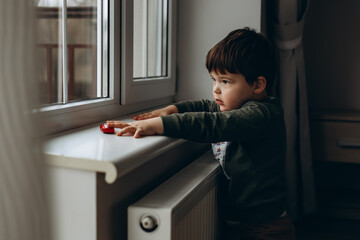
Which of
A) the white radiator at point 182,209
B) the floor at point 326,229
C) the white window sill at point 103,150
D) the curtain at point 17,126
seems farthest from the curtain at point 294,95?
the curtain at point 17,126

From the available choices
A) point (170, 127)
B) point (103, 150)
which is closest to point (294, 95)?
point (170, 127)

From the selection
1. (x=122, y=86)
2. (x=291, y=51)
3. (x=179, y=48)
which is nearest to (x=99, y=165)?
(x=122, y=86)

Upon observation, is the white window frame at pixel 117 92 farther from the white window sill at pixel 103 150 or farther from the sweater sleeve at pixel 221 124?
the sweater sleeve at pixel 221 124

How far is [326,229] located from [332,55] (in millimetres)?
994

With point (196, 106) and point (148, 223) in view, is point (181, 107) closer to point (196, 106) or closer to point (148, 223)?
point (196, 106)

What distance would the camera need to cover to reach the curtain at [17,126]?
19.2 inches

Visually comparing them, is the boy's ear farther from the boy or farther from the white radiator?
the white radiator

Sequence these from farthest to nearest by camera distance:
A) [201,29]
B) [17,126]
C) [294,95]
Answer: [294,95]
[201,29]
[17,126]

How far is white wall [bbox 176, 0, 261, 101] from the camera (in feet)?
5.56

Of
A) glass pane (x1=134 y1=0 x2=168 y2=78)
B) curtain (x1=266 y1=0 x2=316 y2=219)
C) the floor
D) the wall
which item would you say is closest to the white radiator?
glass pane (x1=134 y1=0 x2=168 y2=78)

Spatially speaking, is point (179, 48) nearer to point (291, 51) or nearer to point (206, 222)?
point (291, 51)

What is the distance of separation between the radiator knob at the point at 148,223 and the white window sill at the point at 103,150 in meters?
0.11

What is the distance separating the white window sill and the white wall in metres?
0.74

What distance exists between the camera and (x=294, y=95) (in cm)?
201
